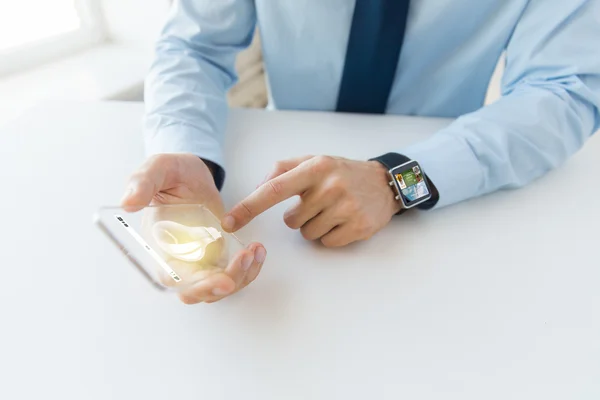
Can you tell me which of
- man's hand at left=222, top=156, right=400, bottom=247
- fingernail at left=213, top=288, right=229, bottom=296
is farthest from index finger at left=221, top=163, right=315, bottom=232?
fingernail at left=213, top=288, right=229, bottom=296

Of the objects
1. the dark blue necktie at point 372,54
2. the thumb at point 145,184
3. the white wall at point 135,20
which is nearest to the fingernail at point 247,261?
the thumb at point 145,184

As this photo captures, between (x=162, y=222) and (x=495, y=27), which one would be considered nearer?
(x=162, y=222)

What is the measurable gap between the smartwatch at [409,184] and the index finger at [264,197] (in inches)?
5.1

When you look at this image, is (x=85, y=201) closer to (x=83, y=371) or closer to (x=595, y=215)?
(x=83, y=371)

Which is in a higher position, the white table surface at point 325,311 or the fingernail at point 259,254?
the fingernail at point 259,254

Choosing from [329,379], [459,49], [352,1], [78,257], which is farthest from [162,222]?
[459,49]

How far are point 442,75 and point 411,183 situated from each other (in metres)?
0.36

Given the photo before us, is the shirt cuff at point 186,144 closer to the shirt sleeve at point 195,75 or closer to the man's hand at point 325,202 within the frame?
the shirt sleeve at point 195,75

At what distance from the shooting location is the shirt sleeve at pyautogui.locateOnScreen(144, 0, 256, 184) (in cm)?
65

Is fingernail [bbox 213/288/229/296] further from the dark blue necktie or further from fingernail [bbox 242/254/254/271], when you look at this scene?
the dark blue necktie

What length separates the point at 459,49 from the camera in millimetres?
812

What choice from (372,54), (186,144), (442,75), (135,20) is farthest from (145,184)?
(135,20)

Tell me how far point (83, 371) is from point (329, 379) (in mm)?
220

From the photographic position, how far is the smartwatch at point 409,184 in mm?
571
